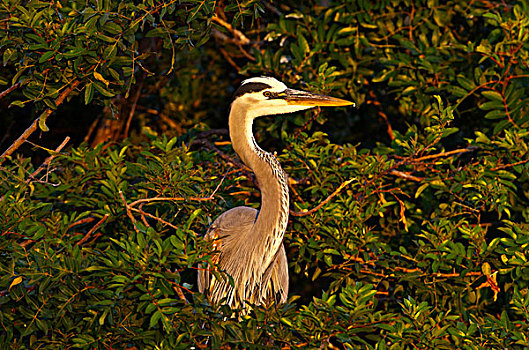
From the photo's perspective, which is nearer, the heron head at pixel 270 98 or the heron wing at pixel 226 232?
the heron head at pixel 270 98

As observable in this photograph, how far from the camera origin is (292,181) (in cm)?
343

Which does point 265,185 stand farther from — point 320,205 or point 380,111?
point 380,111

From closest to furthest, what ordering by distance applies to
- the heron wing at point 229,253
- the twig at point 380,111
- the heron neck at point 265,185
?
the heron neck at point 265,185 → the heron wing at point 229,253 → the twig at point 380,111

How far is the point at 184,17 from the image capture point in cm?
265

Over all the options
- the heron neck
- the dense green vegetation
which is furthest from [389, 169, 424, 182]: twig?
the heron neck

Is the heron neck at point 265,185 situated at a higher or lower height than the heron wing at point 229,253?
higher

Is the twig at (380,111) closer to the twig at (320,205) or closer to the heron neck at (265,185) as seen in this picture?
the twig at (320,205)

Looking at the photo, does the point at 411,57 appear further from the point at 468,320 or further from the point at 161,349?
the point at 161,349

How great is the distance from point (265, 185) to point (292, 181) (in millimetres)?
Result: 453

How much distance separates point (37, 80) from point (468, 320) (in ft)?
6.53

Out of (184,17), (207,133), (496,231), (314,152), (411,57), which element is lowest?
(496,231)

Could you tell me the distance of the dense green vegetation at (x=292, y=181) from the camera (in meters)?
2.37

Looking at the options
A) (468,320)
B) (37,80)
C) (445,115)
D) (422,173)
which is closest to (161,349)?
(37,80)

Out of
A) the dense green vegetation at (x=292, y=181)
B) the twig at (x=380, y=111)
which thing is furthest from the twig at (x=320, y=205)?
the twig at (x=380, y=111)
